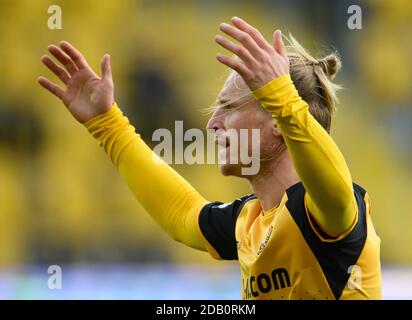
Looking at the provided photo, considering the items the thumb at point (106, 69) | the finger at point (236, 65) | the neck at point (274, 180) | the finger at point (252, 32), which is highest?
the thumb at point (106, 69)

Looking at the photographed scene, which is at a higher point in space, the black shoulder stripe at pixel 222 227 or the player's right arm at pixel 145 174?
the player's right arm at pixel 145 174

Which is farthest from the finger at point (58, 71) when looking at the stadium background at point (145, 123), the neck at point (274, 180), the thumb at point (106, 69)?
the stadium background at point (145, 123)

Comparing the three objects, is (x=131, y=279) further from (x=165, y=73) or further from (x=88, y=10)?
(x=88, y=10)

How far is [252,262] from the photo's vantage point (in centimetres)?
214

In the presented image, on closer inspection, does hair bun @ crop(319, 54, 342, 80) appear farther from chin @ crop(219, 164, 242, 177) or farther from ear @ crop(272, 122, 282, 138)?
chin @ crop(219, 164, 242, 177)

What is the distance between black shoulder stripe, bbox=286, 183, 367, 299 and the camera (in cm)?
194

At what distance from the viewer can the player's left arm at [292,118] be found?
5.82 ft

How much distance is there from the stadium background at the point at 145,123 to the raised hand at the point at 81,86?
2.82 meters

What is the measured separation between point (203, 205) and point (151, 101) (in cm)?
302

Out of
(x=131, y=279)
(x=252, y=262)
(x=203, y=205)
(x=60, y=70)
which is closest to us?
(x=252, y=262)

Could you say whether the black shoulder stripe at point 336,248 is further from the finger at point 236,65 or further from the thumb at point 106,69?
the thumb at point 106,69

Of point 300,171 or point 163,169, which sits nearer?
point 300,171

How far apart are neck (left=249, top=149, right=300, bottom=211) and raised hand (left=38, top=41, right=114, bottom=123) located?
52cm

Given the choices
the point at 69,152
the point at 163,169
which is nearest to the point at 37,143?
the point at 69,152
